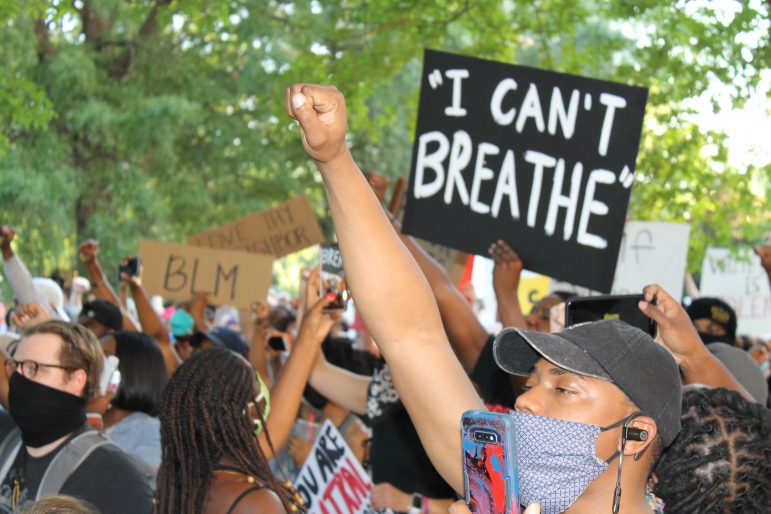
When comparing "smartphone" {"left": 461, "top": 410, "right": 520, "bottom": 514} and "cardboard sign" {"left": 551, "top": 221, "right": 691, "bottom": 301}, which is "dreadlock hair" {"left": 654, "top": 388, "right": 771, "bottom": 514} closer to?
"smartphone" {"left": 461, "top": 410, "right": 520, "bottom": 514}

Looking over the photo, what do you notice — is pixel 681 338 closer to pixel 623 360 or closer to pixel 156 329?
pixel 623 360

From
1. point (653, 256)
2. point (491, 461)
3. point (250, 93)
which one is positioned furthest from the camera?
point (250, 93)

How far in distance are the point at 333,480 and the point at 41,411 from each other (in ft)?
6.98

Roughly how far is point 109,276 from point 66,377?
1182cm

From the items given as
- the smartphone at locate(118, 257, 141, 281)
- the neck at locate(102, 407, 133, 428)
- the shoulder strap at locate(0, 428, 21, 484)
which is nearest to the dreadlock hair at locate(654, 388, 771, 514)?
the shoulder strap at locate(0, 428, 21, 484)

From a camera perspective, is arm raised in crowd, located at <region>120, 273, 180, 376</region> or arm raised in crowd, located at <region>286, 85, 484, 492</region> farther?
arm raised in crowd, located at <region>120, 273, 180, 376</region>

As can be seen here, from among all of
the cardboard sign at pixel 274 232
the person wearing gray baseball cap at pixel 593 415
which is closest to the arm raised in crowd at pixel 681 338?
the person wearing gray baseball cap at pixel 593 415

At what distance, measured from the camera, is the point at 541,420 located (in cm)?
248

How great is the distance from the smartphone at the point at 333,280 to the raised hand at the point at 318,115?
80.1 inches

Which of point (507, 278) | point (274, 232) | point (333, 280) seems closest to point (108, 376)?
point (333, 280)

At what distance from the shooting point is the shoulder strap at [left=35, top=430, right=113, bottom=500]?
12.4ft

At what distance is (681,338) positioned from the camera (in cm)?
354

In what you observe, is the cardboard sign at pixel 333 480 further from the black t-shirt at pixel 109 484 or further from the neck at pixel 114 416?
the black t-shirt at pixel 109 484

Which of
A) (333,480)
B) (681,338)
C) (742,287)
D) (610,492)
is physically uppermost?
(681,338)
